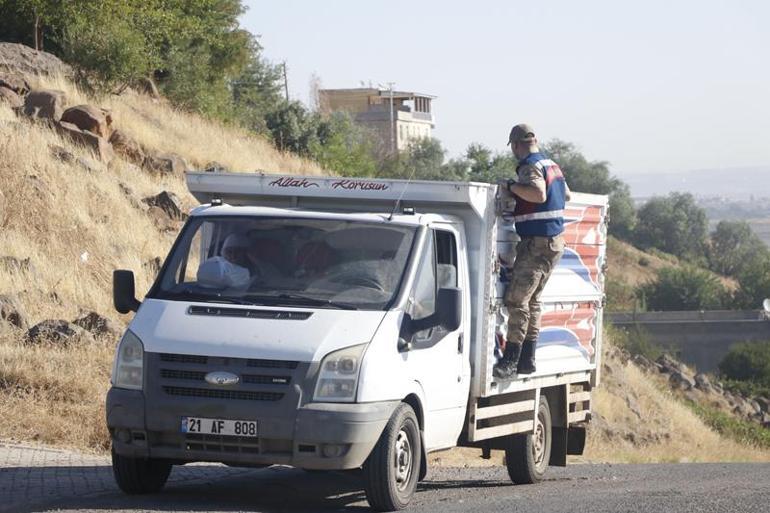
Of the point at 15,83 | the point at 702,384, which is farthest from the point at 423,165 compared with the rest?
the point at 15,83

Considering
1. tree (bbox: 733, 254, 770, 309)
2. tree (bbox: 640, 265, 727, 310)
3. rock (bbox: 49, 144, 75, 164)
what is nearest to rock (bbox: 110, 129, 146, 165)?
rock (bbox: 49, 144, 75, 164)

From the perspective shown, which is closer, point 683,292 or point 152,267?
point 152,267

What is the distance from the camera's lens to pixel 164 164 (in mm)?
26281

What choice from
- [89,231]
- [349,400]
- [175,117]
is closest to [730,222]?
[175,117]

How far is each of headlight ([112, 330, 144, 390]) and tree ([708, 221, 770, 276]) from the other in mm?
131643

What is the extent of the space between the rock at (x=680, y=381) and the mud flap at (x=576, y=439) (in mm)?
30107

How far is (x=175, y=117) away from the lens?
32.2 meters

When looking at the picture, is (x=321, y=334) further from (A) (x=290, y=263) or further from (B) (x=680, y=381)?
(B) (x=680, y=381)

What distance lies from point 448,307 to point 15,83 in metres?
20.0

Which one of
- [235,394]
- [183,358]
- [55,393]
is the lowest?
[55,393]

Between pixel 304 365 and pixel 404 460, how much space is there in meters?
1.19

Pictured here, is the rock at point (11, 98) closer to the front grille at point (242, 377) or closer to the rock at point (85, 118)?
the rock at point (85, 118)

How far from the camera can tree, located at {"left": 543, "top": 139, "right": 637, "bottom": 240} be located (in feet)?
461

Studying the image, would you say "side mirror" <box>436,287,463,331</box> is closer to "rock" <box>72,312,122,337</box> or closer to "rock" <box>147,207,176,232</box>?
"rock" <box>72,312,122,337</box>
